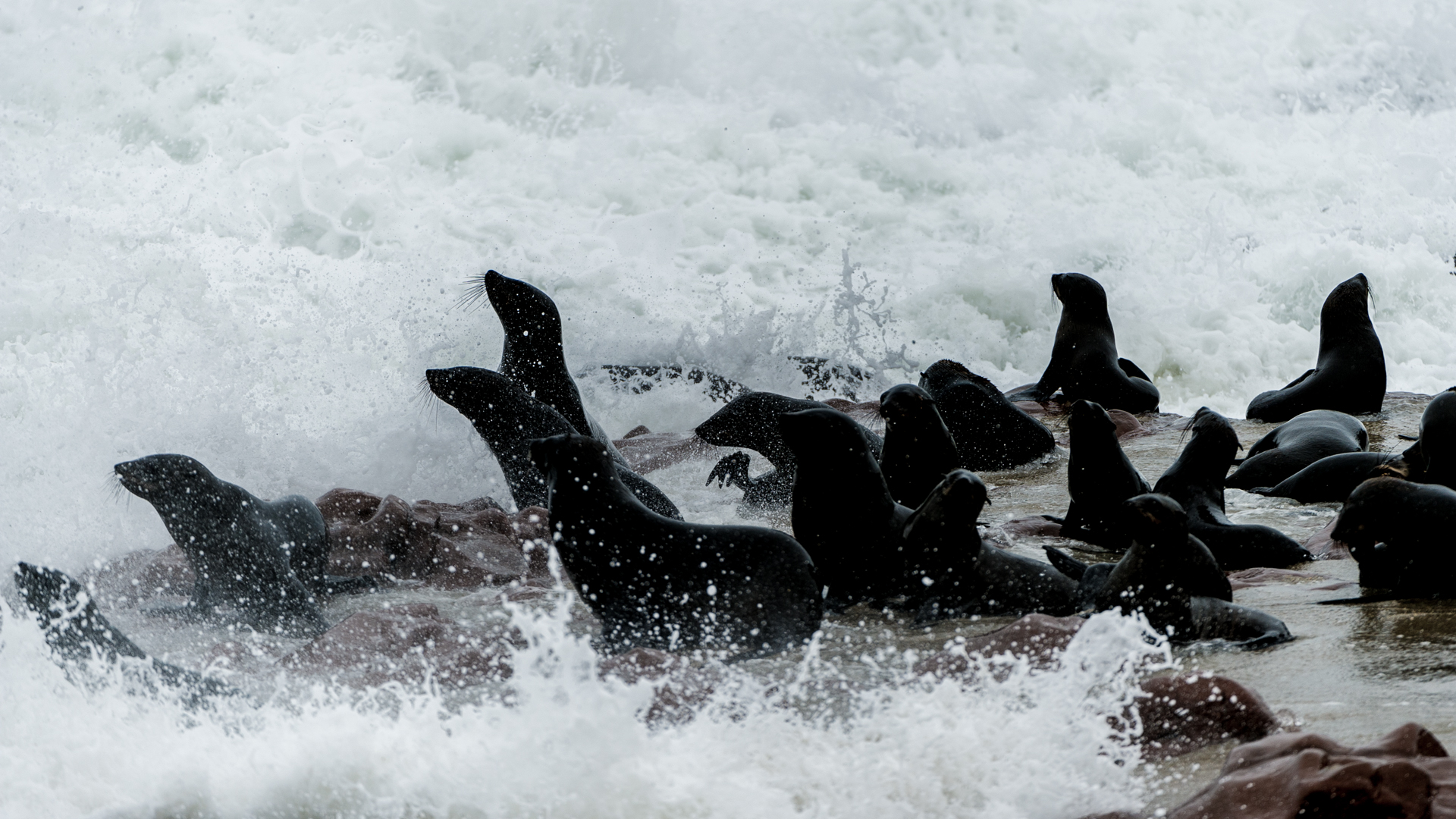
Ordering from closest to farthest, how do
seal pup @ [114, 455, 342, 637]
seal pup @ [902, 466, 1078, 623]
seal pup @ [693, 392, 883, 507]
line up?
seal pup @ [902, 466, 1078, 623] → seal pup @ [114, 455, 342, 637] → seal pup @ [693, 392, 883, 507]

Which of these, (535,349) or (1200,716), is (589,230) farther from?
(1200,716)

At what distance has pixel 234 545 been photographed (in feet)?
15.7

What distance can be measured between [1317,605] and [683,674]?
1.98 meters

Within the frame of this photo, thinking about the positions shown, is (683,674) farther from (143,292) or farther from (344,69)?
(344,69)

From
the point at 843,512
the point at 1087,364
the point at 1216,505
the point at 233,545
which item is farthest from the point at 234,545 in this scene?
the point at 1087,364

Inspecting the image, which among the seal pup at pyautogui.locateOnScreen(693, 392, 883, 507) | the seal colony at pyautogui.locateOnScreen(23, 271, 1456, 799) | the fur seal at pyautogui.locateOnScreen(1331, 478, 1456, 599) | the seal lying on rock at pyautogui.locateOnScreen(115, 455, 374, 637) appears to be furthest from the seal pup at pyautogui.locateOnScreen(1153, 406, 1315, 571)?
the seal lying on rock at pyautogui.locateOnScreen(115, 455, 374, 637)

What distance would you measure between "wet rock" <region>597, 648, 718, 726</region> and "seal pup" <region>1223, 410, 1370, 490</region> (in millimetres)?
3591

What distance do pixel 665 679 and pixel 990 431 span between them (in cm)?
410

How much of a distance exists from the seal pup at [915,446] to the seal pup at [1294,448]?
1.58 m

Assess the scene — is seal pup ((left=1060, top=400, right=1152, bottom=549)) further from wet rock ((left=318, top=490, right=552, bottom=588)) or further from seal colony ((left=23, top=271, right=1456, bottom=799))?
wet rock ((left=318, top=490, right=552, bottom=588))

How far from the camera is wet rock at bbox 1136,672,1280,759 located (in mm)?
2721

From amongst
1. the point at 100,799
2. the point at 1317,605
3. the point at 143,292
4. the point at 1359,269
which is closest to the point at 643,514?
the point at 100,799

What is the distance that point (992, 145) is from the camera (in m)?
16.7

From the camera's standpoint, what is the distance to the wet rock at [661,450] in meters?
7.55
